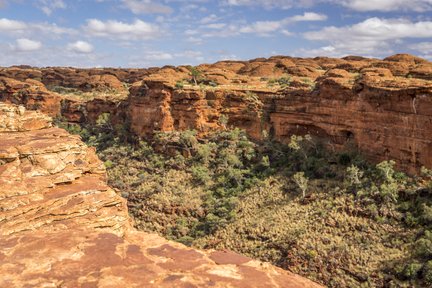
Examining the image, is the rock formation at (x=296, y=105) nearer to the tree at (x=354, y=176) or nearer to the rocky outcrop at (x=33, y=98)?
the rocky outcrop at (x=33, y=98)

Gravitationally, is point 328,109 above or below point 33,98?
below

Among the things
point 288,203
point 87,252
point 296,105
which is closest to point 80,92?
point 296,105

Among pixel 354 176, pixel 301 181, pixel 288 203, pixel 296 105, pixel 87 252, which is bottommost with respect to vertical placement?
pixel 288 203

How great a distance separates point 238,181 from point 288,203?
6.89m

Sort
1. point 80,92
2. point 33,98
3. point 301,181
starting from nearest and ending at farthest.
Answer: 1. point 301,181
2. point 33,98
3. point 80,92

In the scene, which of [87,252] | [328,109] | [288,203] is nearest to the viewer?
[87,252]

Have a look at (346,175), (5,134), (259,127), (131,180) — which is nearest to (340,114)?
(346,175)

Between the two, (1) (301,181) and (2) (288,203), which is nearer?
(2) (288,203)

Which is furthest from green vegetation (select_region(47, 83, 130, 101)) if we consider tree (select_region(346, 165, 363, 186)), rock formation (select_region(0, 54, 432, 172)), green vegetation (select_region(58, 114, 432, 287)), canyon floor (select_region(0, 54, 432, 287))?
tree (select_region(346, 165, 363, 186))

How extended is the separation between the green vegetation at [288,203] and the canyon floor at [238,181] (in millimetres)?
119

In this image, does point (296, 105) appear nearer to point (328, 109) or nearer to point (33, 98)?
point (328, 109)

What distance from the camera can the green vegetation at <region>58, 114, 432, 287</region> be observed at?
25906 millimetres

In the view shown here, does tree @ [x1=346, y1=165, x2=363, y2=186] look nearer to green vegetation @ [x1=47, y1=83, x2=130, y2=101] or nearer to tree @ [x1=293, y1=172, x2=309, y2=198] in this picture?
tree @ [x1=293, y1=172, x2=309, y2=198]

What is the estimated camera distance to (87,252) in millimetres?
6301
